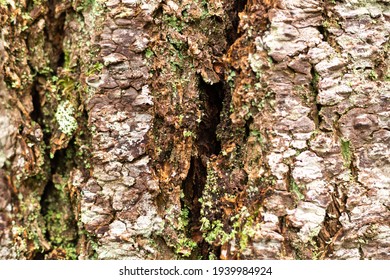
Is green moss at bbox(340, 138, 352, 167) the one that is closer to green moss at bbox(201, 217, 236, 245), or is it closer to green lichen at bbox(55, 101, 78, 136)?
green moss at bbox(201, 217, 236, 245)

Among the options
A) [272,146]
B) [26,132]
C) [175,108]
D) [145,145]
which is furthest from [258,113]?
[26,132]

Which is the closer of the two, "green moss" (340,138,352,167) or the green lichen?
"green moss" (340,138,352,167)

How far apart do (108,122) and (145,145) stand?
0.45 feet

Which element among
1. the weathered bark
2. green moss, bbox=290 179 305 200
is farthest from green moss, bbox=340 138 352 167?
green moss, bbox=290 179 305 200

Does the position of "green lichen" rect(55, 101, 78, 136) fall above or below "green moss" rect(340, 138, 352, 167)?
above

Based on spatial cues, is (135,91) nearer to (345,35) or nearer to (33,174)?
(33,174)

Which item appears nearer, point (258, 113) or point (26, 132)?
point (258, 113)

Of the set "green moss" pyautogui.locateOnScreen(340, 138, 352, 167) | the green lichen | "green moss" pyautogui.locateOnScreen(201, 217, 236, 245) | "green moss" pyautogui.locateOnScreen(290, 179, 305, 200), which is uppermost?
the green lichen

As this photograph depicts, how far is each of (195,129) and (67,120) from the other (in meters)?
0.44

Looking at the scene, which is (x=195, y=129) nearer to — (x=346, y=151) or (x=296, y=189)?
(x=296, y=189)

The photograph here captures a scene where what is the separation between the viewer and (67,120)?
4.69ft

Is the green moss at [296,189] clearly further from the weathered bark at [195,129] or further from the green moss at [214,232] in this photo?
the green moss at [214,232]

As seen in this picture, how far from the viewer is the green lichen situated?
4.68 ft

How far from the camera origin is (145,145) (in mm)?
1335
